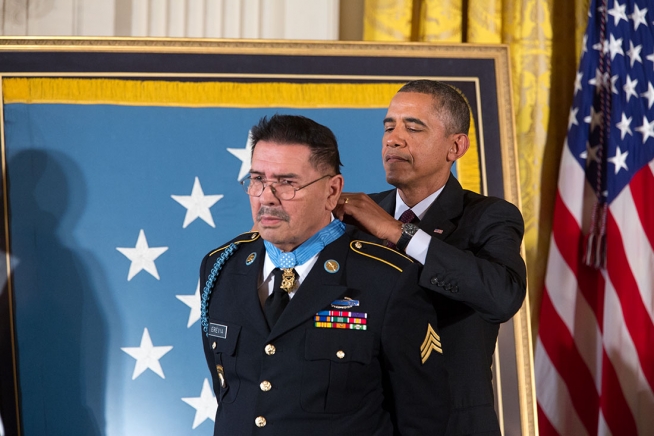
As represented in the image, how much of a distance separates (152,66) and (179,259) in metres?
0.78

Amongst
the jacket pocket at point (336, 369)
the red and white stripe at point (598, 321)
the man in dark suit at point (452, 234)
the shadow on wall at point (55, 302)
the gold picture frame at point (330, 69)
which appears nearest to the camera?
the jacket pocket at point (336, 369)

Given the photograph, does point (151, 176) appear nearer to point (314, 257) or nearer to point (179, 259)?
point (179, 259)

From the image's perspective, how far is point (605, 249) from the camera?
3.43 m

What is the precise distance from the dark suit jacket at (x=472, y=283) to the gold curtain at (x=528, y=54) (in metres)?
1.60

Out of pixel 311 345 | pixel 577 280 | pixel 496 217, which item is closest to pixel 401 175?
pixel 496 217

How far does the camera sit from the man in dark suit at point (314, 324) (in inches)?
62.7

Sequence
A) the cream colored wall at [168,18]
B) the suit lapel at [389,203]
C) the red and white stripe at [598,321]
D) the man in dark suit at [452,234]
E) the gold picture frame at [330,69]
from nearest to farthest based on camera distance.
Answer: the man in dark suit at [452,234] < the suit lapel at [389,203] < the gold picture frame at [330,69] < the red and white stripe at [598,321] < the cream colored wall at [168,18]

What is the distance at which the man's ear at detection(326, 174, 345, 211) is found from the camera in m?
1.71

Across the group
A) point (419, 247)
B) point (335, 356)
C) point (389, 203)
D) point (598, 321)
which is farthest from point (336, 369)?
point (598, 321)

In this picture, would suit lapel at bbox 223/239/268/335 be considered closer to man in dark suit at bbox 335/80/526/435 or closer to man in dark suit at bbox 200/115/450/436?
man in dark suit at bbox 200/115/450/436

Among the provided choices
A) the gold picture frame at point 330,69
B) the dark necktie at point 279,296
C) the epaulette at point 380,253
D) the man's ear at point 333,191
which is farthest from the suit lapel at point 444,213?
the gold picture frame at point 330,69

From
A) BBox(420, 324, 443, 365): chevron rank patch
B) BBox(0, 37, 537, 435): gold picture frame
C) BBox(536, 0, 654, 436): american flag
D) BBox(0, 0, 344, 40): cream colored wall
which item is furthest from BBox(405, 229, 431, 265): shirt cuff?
BBox(0, 0, 344, 40): cream colored wall

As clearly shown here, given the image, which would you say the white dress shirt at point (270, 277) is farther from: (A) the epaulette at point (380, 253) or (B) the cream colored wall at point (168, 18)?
(B) the cream colored wall at point (168, 18)

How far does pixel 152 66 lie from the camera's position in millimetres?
3148
